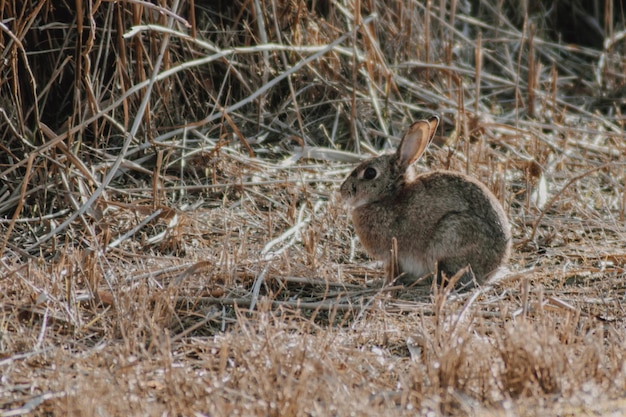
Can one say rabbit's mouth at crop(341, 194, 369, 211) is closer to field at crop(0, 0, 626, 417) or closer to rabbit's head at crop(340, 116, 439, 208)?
rabbit's head at crop(340, 116, 439, 208)

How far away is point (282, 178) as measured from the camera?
6285 mm

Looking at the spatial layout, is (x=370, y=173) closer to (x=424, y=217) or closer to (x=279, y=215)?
(x=424, y=217)

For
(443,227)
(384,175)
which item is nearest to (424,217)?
(443,227)

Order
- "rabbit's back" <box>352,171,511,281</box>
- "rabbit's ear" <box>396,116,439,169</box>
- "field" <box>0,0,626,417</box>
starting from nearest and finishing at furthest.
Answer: "field" <box>0,0,626,417</box>
"rabbit's back" <box>352,171,511,281</box>
"rabbit's ear" <box>396,116,439,169</box>

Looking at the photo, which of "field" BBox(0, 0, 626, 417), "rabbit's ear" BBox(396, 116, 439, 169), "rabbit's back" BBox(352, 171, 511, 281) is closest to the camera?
"field" BBox(0, 0, 626, 417)

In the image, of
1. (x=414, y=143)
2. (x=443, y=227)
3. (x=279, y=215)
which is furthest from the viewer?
(x=279, y=215)

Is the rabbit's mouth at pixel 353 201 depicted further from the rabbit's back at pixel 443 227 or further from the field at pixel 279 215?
the field at pixel 279 215

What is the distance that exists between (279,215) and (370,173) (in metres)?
0.84

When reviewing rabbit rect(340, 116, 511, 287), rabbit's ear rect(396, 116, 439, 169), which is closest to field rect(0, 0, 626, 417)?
rabbit rect(340, 116, 511, 287)

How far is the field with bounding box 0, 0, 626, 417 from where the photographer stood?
3.36 meters

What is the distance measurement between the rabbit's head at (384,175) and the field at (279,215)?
33 centimetres

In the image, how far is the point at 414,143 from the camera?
5.06 meters

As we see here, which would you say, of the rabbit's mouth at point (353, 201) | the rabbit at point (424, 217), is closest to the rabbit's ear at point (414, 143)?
the rabbit at point (424, 217)

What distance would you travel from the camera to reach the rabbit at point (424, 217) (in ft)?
15.8
